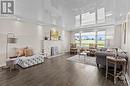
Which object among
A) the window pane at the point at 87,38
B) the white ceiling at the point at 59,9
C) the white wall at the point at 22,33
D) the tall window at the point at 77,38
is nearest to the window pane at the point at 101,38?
the window pane at the point at 87,38

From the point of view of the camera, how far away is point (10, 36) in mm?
5418

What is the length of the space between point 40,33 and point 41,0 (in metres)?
2.35

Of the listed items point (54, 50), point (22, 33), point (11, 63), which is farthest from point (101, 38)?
point (11, 63)

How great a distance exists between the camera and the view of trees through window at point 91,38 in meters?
9.55

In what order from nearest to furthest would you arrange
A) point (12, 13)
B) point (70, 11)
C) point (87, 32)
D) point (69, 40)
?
point (12, 13) < point (70, 11) < point (87, 32) < point (69, 40)

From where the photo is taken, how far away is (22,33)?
613 centimetres

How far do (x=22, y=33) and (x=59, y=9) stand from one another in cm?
336

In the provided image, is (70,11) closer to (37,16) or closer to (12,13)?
(37,16)

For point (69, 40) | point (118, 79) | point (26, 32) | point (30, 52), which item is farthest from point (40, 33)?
point (118, 79)

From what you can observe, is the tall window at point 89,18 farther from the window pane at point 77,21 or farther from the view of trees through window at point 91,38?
the view of trees through window at point 91,38

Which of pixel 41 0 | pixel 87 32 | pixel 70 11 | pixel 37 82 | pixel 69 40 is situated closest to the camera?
pixel 37 82

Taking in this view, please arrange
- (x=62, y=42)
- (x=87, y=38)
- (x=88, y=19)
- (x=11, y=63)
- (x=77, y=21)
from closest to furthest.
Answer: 1. (x=11, y=63)
2. (x=88, y=19)
3. (x=77, y=21)
4. (x=62, y=42)
5. (x=87, y=38)

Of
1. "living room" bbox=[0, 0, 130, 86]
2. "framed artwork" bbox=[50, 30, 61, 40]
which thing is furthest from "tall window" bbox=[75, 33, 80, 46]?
"framed artwork" bbox=[50, 30, 61, 40]

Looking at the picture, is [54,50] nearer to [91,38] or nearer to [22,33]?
[22,33]
